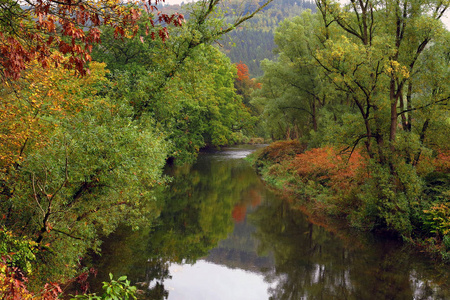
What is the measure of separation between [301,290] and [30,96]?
7.89m

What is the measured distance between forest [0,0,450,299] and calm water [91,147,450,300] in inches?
31.0

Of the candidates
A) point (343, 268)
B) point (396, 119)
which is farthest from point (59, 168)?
point (396, 119)

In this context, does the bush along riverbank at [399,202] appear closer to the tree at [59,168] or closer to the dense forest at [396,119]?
the dense forest at [396,119]

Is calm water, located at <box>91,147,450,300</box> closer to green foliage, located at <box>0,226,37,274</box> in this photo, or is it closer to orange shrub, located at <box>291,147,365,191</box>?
orange shrub, located at <box>291,147,365,191</box>

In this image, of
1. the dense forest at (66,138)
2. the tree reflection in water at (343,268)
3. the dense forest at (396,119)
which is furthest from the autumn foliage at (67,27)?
the dense forest at (396,119)

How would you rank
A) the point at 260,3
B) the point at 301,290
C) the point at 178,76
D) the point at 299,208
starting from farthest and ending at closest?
the point at 299,208 → the point at 178,76 → the point at 260,3 → the point at 301,290

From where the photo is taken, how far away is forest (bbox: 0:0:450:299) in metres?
4.87

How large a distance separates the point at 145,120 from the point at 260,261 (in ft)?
19.2

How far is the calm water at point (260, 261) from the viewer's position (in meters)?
9.10

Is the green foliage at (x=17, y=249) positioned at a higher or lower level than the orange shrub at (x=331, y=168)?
higher

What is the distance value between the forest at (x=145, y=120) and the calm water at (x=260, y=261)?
2.59 feet

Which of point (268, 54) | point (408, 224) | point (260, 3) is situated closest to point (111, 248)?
point (260, 3)

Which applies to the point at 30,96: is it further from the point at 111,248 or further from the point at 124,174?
the point at 111,248

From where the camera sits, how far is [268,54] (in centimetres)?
13775
